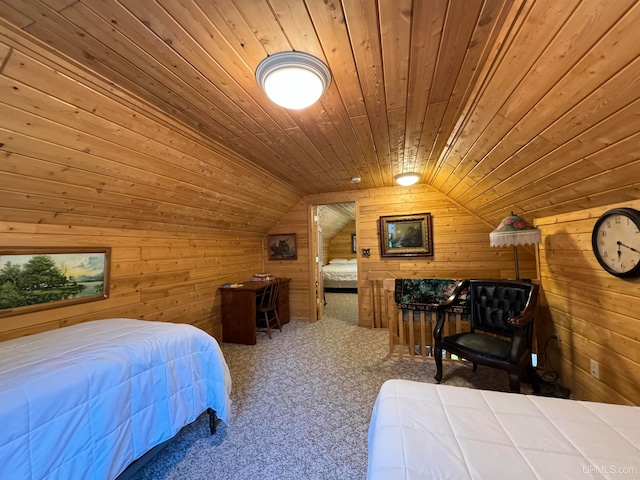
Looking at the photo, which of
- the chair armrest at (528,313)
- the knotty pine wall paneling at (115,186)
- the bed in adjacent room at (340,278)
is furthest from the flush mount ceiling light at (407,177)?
the bed in adjacent room at (340,278)

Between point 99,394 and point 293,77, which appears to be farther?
point 293,77

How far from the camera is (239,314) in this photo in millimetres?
3781

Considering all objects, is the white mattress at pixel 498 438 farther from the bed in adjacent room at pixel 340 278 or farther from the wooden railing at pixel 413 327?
the bed in adjacent room at pixel 340 278

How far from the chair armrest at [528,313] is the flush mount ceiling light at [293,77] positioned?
2282mm

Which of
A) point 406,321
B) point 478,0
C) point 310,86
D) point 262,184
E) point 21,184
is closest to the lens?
point 478,0

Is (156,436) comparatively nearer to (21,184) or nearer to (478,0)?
(21,184)

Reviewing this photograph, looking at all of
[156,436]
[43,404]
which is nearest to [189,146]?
[43,404]

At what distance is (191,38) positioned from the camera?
3.93 feet

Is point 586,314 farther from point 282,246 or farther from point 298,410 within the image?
point 282,246

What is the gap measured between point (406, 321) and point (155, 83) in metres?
3.24

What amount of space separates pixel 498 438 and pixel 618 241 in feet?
5.47

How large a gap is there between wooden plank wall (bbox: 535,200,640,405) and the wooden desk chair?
3.34 metres

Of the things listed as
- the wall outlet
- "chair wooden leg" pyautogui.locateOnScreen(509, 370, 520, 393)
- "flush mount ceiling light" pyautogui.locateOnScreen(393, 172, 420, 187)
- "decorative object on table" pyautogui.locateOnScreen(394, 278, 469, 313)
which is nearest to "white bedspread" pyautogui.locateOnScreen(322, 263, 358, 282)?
"decorative object on table" pyautogui.locateOnScreen(394, 278, 469, 313)

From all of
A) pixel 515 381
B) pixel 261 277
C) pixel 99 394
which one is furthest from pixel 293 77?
pixel 261 277
